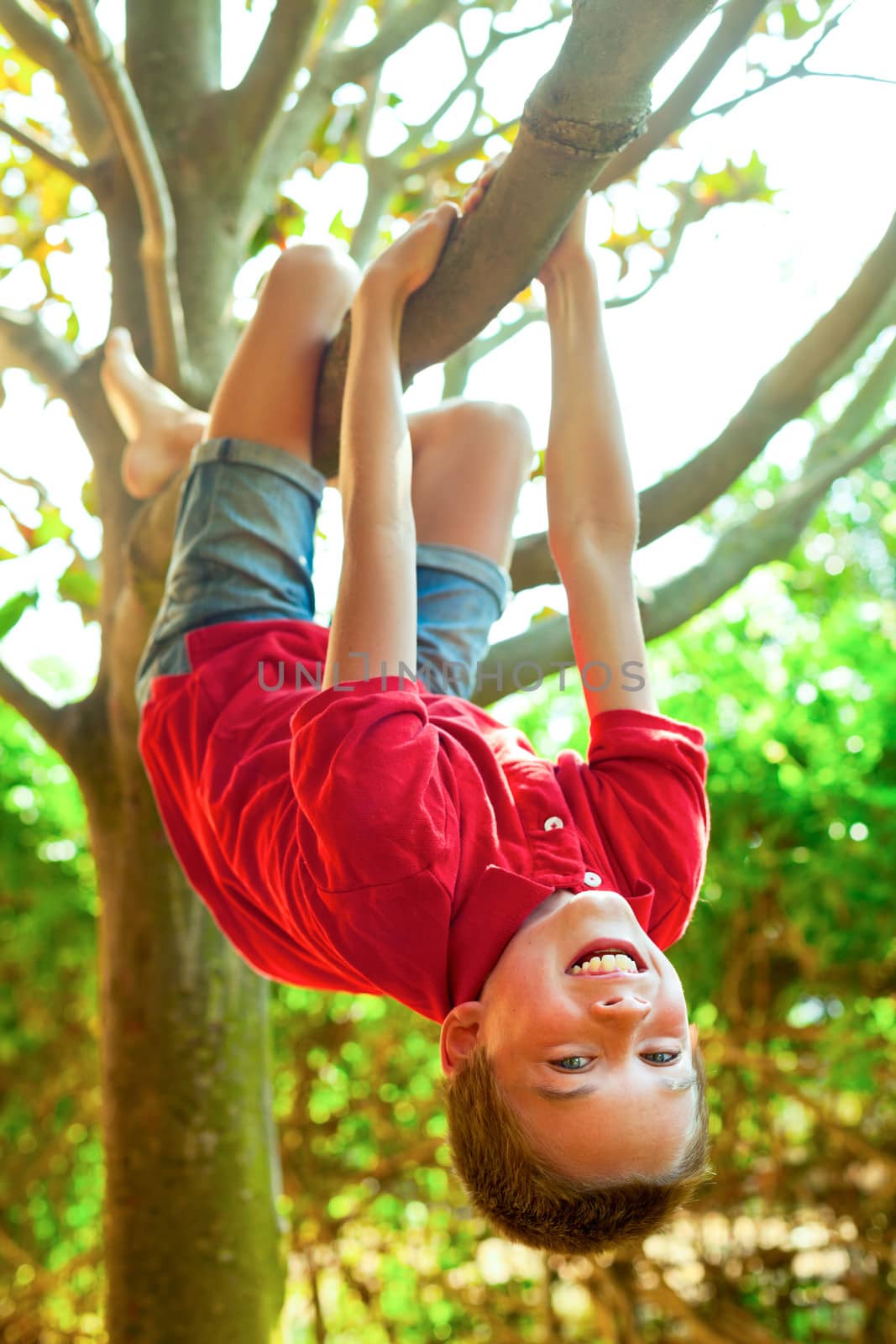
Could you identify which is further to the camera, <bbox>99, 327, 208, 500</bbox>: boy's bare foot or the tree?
<bbox>99, 327, 208, 500</bbox>: boy's bare foot

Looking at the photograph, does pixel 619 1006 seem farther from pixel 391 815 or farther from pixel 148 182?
pixel 148 182

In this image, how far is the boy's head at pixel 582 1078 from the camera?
1274mm

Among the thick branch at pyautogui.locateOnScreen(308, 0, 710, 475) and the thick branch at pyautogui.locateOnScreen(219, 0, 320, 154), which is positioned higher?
the thick branch at pyautogui.locateOnScreen(219, 0, 320, 154)

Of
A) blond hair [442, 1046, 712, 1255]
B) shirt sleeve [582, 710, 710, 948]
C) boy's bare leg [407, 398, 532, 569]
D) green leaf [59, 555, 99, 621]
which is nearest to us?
blond hair [442, 1046, 712, 1255]

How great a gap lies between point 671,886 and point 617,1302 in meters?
2.00

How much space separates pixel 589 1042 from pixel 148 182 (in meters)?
1.36

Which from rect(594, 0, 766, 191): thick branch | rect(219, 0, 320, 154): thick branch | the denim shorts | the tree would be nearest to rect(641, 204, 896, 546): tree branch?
→ the tree

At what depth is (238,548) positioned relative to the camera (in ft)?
5.29

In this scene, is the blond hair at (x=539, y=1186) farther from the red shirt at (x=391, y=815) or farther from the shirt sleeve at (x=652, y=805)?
the shirt sleeve at (x=652, y=805)

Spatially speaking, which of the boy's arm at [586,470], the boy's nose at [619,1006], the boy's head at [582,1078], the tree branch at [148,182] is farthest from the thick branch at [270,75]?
the boy's nose at [619,1006]

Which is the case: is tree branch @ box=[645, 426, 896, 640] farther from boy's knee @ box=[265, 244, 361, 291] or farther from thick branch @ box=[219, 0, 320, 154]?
thick branch @ box=[219, 0, 320, 154]

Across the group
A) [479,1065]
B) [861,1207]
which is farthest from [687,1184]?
[861,1207]

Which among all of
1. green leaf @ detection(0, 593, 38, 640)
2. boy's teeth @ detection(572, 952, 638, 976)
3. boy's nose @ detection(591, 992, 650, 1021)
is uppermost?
green leaf @ detection(0, 593, 38, 640)

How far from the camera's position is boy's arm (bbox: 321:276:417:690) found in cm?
127
